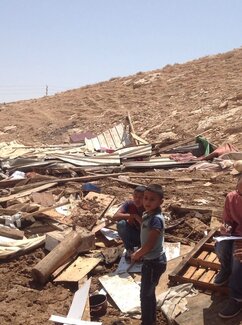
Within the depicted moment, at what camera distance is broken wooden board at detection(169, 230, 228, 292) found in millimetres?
4530

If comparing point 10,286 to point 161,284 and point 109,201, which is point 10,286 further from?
point 109,201

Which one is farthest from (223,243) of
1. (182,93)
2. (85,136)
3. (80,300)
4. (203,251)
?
(182,93)

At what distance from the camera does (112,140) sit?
587 inches

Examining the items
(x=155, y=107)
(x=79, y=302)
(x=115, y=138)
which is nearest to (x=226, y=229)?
(x=79, y=302)

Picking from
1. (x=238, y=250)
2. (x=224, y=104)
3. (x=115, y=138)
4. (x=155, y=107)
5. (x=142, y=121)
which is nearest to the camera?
(x=238, y=250)

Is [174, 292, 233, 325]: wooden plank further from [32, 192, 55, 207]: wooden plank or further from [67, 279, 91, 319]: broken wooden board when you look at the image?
[32, 192, 55, 207]: wooden plank

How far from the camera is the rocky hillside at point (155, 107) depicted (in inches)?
637

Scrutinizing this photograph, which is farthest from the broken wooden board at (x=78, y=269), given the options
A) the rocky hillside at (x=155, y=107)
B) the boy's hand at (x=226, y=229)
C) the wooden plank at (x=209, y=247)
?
the rocky hillside at (x=155, y=107)

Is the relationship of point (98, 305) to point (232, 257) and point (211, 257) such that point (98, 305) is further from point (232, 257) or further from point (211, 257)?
point (211, 257)

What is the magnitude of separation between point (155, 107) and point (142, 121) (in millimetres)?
1861

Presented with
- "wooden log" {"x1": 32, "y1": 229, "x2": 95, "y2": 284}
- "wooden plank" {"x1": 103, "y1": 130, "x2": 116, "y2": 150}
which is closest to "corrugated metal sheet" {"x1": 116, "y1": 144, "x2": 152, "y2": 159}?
"wooden plank" {"x1": 103, "y1": 130, "x2": 116, "y2": 150}

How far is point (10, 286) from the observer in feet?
17.0

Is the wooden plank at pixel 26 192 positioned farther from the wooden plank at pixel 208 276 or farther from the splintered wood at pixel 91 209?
the wooden plank at pixel 208 276

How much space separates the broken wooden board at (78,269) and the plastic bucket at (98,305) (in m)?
0.59
